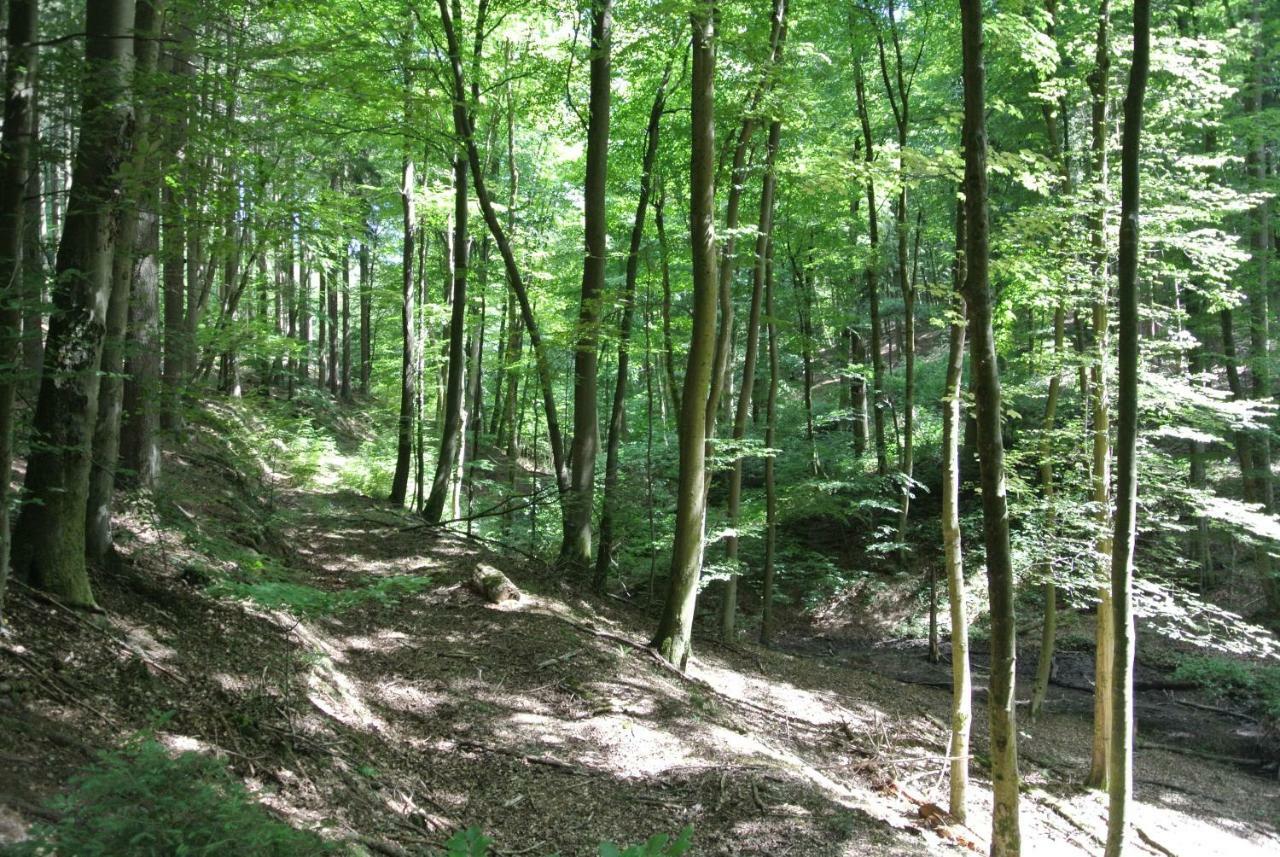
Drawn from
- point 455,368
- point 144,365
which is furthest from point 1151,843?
point 455,368

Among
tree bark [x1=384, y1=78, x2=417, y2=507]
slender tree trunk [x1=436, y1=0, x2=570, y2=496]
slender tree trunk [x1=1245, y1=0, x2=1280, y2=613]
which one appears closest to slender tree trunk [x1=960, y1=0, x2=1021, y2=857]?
slender tree trunk [x1=436, y1=0, x2=570, y2=496]

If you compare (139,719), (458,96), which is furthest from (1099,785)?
(458,96)

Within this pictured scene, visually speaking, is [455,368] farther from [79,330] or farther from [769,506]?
[79,330]

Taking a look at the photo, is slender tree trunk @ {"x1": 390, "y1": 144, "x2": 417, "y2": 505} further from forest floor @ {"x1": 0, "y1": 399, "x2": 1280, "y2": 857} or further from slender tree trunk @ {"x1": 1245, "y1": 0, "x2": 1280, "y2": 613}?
slender tree trunk @ {"x1": 1245, "y1": 0, "x2": 1280, "y2": 613}

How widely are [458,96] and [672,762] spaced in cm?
950

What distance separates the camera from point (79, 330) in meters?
4.39

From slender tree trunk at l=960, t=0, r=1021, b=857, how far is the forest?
28mm

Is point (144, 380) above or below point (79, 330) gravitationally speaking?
below

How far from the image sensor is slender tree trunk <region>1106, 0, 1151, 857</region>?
5109 millimetres

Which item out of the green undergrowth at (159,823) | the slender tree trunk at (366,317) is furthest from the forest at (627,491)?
the slender tree trunk at (366,317)

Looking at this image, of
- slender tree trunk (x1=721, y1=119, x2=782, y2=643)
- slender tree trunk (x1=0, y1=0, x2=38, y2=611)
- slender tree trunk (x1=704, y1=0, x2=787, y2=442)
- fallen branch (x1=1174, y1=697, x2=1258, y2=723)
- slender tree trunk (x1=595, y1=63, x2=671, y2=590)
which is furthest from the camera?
fallen branch (x1=1174, y1=697, x2=1258, y2=723)

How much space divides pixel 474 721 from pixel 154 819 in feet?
13.8

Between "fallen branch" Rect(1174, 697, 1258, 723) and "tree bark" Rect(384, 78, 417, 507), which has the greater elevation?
"tree bark" Rect(384, 78, 417, 507)

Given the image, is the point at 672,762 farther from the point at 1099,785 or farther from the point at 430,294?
the point at 430,294
